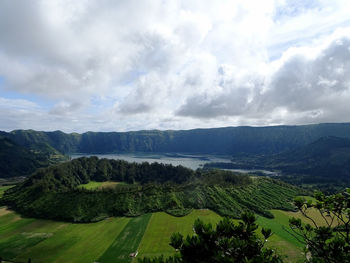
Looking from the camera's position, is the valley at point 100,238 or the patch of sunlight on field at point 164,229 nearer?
the valley at point 100,238

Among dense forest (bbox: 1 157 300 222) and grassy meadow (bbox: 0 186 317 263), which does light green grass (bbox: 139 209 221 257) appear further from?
dense forest (bbox: 1 157 300 222)

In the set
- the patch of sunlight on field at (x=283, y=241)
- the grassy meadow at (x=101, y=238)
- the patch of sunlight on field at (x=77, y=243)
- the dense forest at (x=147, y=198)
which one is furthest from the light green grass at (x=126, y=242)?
the patch of sunlight on field at (x=283, y=241)

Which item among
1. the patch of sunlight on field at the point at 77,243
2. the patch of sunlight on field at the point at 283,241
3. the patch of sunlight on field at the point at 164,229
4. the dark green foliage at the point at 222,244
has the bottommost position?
the patch of sunlight on field at the point at 283,241

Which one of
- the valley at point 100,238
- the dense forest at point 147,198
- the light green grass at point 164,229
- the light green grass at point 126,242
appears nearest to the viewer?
the light green grass at point 126,242

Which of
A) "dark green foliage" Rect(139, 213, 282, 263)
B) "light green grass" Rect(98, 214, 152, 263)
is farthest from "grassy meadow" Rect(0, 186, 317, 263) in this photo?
"dark green foliage" Rect(139, 213, 282, 263)

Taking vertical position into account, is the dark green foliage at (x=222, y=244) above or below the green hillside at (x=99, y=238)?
above

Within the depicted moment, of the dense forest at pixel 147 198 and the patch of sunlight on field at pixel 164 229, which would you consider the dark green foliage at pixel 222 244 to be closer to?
the patch of sunlight on field at pixel 164 229

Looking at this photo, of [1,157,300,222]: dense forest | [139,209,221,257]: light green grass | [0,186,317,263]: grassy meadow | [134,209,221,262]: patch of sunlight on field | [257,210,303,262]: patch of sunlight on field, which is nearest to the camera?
[257,210,303,262]: patch of sunlight on field

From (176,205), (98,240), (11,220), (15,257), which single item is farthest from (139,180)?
(15,257)
